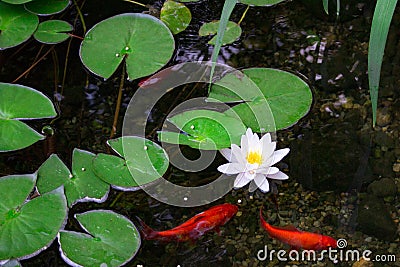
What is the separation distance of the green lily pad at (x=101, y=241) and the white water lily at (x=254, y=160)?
0.90 feet

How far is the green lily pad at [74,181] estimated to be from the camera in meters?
1.19

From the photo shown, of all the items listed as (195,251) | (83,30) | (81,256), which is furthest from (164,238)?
(83,30)

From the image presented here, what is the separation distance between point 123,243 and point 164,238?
0.11 metres

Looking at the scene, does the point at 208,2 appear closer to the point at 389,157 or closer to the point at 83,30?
the point at 83,30

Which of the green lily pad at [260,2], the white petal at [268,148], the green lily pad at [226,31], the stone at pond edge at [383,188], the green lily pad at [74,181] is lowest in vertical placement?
the stone at pond edge at [383,188]

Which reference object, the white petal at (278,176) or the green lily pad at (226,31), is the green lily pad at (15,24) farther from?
the white petal at (278,176)

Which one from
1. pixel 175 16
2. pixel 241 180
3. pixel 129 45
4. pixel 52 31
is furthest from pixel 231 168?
pixel 52 31

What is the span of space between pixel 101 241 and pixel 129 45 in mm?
553

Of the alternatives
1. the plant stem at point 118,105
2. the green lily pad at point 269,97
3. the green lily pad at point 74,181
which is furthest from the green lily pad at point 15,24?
the green lily pad at point 269,97

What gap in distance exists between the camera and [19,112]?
51.1 inches

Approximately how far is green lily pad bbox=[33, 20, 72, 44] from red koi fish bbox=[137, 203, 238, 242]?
23.9 inches

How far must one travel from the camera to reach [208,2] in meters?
1.64

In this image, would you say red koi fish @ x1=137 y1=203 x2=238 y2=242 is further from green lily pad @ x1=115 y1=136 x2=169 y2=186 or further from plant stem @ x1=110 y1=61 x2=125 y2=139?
plant stem @ x1=110 y1=61 x2=125 y2=139

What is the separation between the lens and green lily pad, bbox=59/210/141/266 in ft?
Answer: 3.61
